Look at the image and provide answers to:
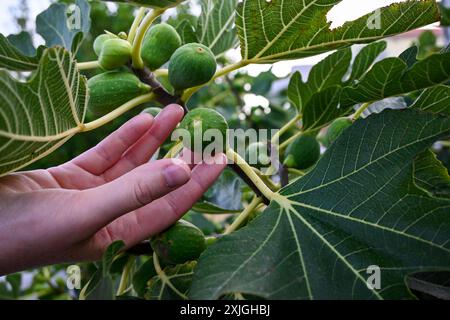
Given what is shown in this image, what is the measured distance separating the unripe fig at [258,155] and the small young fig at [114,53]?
40 centimetres

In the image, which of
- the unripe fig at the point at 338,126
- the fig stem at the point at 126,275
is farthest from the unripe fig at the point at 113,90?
the unripe fig at the point at 338,126

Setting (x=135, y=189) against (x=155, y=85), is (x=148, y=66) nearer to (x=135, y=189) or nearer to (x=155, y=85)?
(x=155, y=85)

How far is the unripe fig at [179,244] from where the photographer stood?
0.93 meters

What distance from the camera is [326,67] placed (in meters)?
1.27

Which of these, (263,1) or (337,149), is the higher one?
(263,1)

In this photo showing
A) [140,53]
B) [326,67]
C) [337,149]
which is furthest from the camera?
[326,67]

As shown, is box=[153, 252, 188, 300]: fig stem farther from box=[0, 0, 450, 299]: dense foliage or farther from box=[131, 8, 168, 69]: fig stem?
box=[131, 8, 168, 69]: fig stem

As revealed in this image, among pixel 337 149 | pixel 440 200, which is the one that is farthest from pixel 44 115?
pixel 440 200

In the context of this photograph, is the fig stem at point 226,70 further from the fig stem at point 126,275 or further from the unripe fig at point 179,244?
the fig stem at point 126,275

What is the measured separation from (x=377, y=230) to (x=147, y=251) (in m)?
0.52

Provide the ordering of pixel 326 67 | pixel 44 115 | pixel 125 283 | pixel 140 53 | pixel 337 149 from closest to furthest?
pixel 44 115 → pixel 337 149 → pixel 140 53 → pixel 125 283 → pixel 326 67

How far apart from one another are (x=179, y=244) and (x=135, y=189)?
200mm

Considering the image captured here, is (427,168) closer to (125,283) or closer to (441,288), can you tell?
(441,288)

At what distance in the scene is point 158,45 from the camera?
1006mm
